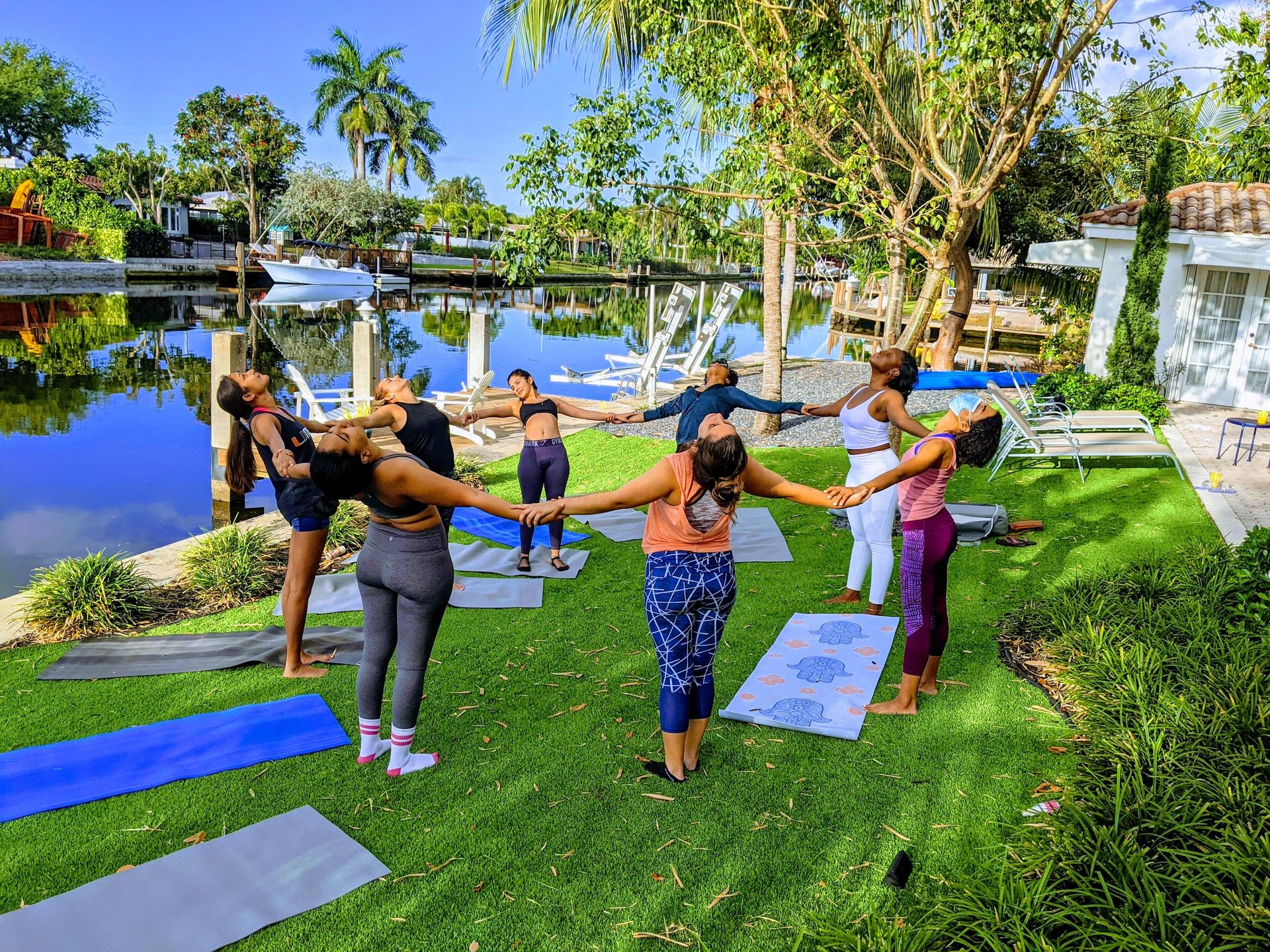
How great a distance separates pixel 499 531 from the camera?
793 cm

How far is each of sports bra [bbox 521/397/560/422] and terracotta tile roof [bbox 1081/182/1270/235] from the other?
10.7 meters

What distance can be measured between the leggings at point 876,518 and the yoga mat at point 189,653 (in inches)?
128

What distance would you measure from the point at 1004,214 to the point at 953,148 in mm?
5696

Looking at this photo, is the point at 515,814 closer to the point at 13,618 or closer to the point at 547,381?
the point at 13,618

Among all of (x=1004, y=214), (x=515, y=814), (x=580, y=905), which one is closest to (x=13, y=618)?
(x=515, y=814)

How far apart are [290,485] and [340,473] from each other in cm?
162

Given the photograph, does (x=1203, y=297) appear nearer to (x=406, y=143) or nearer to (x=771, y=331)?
(x=771, y=331)

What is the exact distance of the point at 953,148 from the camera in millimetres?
16219

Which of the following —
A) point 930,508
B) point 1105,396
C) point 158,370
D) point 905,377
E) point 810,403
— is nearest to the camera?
point 930,508

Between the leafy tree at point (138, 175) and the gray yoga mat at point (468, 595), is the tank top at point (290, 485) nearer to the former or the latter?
the gray yoga mat at point (468, 595)

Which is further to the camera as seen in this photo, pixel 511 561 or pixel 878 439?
pixel 511 561

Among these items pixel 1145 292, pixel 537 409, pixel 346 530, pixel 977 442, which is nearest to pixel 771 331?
pixel 1145 292

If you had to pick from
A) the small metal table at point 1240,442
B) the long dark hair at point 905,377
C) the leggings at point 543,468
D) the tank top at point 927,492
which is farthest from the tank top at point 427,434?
→ the small metal table at point 1240,442

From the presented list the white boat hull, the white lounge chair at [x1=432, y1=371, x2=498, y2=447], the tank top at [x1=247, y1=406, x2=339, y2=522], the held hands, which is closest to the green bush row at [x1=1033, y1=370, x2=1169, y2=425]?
the white lounge chair at [x1=432, y1=371, x2=498, y2=447]
